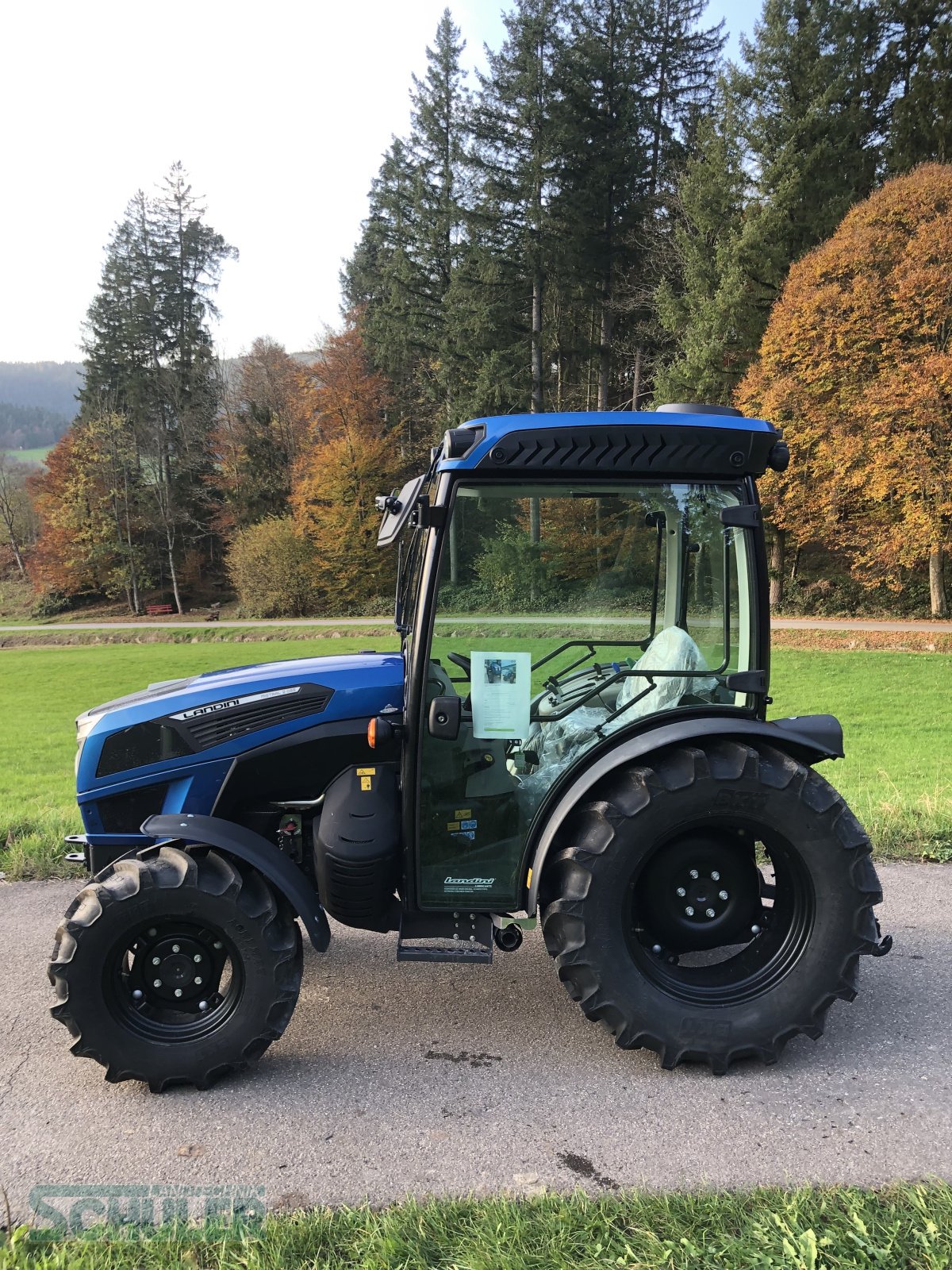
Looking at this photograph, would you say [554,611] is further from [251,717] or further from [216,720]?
[216,720]

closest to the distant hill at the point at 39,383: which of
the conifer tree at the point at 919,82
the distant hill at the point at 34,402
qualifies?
the distant hill at the point at 34,402

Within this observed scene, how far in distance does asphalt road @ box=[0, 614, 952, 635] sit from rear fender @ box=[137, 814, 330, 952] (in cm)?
106

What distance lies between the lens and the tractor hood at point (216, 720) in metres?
3.13

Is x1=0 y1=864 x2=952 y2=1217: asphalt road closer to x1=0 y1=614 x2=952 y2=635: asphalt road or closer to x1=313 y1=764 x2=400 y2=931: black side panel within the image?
x1=313 y1=764 x2=400 y2=931: black side panel

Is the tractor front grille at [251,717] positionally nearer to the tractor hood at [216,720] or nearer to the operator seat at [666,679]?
the tractor hood at [216,720]

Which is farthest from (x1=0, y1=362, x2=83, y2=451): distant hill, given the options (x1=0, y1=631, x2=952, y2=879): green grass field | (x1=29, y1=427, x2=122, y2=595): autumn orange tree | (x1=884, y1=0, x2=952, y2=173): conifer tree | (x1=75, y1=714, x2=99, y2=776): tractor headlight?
(x1=75, y1=714, x2=99, y2=776): tractor headlight

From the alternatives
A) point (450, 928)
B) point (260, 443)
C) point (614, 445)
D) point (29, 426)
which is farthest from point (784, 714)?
point (29, 426)

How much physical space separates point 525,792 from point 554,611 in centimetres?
70

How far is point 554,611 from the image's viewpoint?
10.2 feet

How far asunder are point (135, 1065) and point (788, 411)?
2071 centimetres

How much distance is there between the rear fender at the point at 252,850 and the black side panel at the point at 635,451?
62.7 inches

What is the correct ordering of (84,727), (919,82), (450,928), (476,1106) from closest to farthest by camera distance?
(476,1106), (450,928), (84,727), (919,82)

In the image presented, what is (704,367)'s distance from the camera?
22375mm

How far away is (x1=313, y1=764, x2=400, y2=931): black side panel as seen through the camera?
9.70ft
